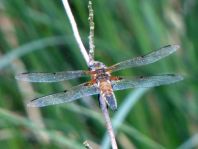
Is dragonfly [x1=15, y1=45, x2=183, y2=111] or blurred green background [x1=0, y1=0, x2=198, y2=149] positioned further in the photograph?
blurred green background [x1=0, y1=0, x2=198, y2=149]

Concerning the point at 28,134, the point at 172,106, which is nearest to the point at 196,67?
the point at 172,106

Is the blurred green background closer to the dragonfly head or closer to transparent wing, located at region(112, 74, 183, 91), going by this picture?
transparent wing, located at region(112, 74, 183, 91)

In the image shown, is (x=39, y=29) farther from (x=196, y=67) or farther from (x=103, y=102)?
(x=103, y=102)

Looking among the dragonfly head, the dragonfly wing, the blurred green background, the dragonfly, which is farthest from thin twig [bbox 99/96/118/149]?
the blurred green background

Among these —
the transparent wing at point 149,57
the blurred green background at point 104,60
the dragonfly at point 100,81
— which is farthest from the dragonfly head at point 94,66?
the blurred green background at point 104,60

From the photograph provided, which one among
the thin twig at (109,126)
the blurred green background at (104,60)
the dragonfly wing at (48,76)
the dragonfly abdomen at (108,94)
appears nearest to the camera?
the thin twig at (109,126)

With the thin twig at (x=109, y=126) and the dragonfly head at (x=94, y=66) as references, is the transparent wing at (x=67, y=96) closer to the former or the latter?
the dragonfly head at (x=94, y=66)

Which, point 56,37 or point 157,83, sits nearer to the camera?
point 157,83
